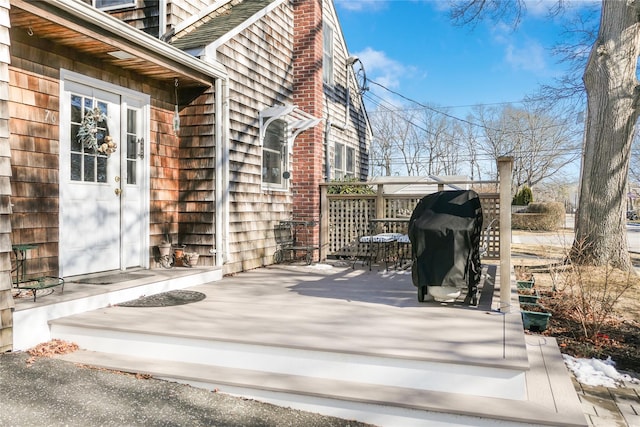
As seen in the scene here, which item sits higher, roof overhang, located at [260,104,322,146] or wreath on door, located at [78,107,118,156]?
roof overhang, located at [260,104,322,146]

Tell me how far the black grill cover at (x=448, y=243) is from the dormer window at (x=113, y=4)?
4.85 metres

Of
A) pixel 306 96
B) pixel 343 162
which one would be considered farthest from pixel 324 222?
pixel 343 162

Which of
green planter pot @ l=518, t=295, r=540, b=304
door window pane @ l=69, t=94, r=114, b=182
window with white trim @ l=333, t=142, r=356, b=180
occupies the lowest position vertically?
green planter pot @ l=518, t=295, r=540, b=304

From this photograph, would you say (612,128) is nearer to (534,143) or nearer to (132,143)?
(132,143)

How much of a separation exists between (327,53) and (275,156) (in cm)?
327

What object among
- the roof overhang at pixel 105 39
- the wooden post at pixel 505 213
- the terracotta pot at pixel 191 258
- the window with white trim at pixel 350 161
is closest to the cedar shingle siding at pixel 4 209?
→ the roof overhang at pixel 105 39

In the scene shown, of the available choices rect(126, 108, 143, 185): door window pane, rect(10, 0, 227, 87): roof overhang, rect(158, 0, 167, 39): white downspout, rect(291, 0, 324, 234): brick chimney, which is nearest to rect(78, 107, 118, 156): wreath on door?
rect(126, 108, 143, 185): door window pane

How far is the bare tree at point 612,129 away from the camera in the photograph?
7199 mm

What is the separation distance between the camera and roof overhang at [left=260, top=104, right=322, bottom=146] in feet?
21.0

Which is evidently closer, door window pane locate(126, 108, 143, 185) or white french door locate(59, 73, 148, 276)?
white french door locate(59, 73, 148, 276)

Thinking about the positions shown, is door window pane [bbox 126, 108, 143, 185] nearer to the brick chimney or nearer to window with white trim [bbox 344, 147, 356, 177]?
the brick chimney

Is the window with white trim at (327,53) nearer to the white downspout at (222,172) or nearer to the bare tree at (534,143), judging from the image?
the white downspout at (222,172)

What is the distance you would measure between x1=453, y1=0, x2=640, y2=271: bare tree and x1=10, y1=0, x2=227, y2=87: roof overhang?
625cm

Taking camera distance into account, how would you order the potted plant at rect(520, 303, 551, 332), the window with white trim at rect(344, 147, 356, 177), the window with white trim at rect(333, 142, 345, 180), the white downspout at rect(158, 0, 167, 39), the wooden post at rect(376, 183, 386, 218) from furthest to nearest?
the window with white trim at rect(344, 147, 356, 177) < the window with white trim at rect(333, 142, 345, 180) < the wooden post at rect(376, 183, 386, 218) < the white downspout at rect(158, 0, 167, 39) < the potted plant at rect(520, 303, 551, 332)
